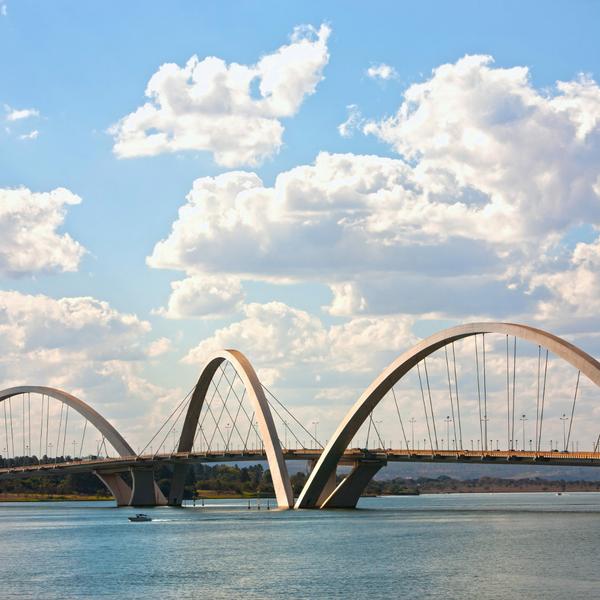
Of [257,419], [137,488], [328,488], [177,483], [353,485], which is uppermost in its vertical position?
[257,419]

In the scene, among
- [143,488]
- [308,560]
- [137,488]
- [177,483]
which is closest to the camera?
[308,560]

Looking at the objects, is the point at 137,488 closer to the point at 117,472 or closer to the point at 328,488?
the point at 117,472

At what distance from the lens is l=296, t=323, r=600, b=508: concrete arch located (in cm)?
8719

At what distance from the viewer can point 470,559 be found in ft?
205

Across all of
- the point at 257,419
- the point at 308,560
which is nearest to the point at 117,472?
the point at 257,419

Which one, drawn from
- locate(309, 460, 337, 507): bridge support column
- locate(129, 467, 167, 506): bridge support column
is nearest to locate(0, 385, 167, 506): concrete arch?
locate(129, 467, 167, 506): bridge support column

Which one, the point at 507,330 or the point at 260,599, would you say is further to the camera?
A: the point at 507,330

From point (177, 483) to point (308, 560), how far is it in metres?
78.6

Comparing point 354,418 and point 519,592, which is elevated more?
point 354,418

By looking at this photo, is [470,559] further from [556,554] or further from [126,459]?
[126,459]

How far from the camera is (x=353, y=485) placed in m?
112

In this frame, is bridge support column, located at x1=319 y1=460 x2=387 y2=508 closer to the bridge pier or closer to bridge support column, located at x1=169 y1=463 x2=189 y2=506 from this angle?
bridge support column, located at x1=169 y1=463 x2=189 y2=506

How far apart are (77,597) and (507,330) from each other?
164 ft

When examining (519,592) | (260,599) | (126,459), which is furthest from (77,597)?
(126,459)
